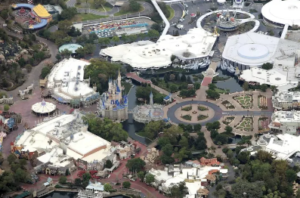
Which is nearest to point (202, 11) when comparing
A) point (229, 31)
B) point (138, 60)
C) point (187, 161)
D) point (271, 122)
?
point (229, 31)

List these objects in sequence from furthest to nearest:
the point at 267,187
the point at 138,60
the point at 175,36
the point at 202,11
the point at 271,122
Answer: the point at 202,11 → the point at 175,36 → the point at 138,60 → the point at 271,122 → the point at 267,187

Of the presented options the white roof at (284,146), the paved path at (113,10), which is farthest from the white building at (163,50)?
the white roof at (284,146)

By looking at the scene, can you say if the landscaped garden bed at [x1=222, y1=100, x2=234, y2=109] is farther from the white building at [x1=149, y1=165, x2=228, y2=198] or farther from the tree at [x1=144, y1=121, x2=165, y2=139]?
the white building at [x1=149, y1=165, x2=228, y2=198]

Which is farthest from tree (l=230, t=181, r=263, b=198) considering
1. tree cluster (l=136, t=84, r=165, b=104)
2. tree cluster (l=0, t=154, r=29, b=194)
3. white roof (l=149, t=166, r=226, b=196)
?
tree cluster (l=136, t=84, r=165, b=104)

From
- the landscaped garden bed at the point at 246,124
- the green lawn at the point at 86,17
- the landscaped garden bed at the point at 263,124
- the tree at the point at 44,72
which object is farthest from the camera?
the green lawn at the point at 86,17

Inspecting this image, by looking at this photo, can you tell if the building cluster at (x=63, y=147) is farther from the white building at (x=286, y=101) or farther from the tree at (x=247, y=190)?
the white building at (x=286, y=101)

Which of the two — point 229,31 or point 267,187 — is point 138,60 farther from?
point 267,187
